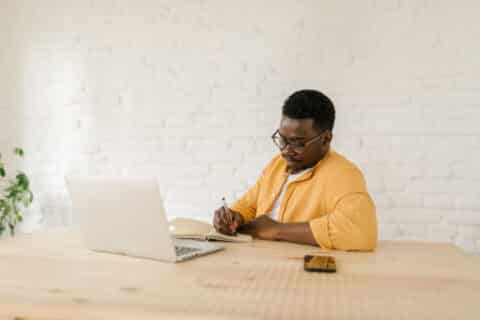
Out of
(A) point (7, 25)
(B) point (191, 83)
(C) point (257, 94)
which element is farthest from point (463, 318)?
(A) point (7, 25)

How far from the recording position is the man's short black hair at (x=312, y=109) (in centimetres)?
199

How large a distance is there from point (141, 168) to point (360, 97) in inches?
54.0

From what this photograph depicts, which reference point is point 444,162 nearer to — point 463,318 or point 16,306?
point 463,318

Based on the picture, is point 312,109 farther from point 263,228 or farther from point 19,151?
point 19,151

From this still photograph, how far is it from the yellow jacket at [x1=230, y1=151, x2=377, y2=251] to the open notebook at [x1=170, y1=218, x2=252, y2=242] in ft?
0.86

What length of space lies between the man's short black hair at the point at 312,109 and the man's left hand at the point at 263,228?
45 centimetres

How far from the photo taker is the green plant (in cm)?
318

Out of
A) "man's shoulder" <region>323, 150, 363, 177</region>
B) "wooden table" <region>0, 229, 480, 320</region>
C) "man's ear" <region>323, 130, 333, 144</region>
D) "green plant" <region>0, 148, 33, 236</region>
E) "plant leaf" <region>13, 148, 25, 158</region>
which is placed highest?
"man's ear" <region>323, 130, 333, 144</region>

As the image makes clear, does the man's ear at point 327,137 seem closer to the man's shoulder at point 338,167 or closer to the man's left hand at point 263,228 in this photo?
the man's shoulder at point 338,167

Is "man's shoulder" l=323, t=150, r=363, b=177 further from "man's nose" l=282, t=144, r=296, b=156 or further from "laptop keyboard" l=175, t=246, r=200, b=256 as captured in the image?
"laptop keyboard" l=175, t=246, r=200, b=256

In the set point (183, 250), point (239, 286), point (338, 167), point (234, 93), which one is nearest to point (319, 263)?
point (239, 286)

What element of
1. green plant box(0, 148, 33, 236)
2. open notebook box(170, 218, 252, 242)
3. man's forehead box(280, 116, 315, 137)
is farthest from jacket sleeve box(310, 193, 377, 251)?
green plant box(0, 148, 33, 236)

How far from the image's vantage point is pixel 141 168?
3.11m

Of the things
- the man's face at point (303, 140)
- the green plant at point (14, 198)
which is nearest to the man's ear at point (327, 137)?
the man's face at point (303, 140)
